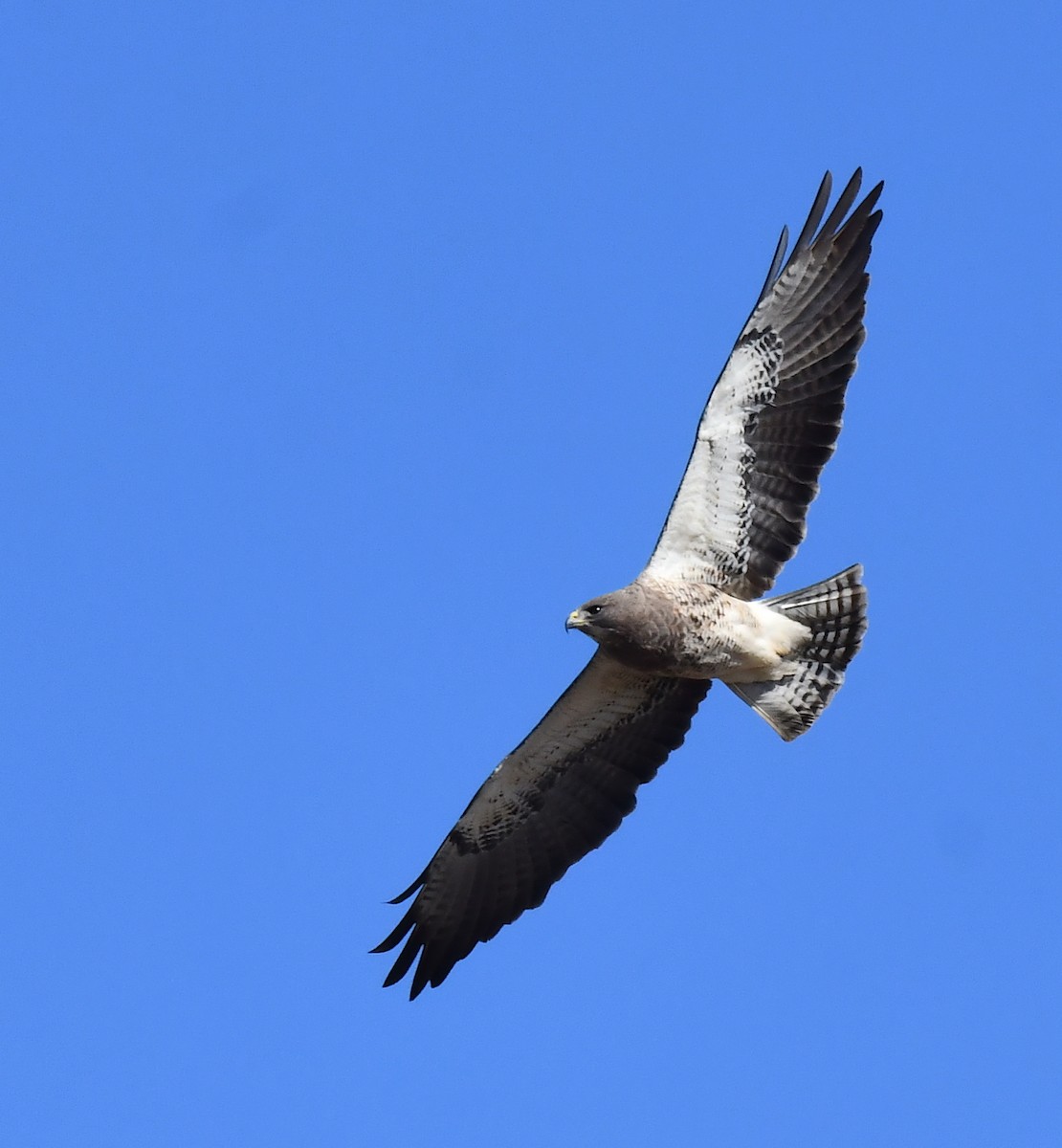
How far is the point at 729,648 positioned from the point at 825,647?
0.89 m

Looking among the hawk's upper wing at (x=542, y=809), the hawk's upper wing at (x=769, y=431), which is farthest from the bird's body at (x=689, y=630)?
the hawk's upper wing at (x=542, y=809)

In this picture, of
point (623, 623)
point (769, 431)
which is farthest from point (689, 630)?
point (769, 431)

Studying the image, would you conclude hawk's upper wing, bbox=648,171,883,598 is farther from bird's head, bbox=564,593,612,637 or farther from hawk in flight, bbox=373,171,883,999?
bird's head, bbox=564,593,612,637

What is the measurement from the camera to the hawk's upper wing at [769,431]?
44.4ft

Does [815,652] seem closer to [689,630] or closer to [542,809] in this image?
A: [689,630]

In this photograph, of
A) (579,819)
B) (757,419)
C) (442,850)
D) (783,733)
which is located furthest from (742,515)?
(442,850)

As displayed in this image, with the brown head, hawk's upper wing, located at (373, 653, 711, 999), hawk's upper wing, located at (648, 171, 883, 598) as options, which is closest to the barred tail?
hawk's upper wing, located at (648, 171, 883, 598)

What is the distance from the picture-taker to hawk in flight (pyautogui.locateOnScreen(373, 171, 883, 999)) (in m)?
13.5

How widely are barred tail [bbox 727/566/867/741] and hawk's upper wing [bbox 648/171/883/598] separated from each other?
15.5 inches

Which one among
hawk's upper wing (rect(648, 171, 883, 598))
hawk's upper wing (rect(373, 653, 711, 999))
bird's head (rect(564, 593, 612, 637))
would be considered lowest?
hawk's upper wing (rect(373, 653, 711, 999))

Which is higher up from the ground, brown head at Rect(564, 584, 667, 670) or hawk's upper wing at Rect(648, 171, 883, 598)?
hawk's upper wing at Rect(648, 171, 883, 598)

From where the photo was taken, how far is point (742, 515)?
13.6m

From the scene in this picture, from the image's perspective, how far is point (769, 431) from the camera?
13.6 m

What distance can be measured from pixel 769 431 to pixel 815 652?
1.71 metres
